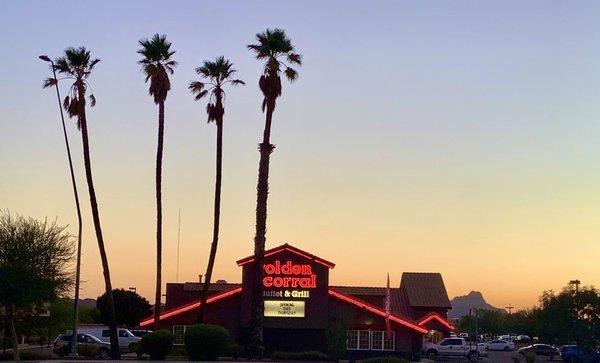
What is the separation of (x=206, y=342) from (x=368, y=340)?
17061 mm

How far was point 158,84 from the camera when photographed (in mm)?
A: 60281

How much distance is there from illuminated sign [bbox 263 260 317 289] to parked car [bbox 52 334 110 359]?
1202 centimetres

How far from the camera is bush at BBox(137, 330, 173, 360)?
53188mm

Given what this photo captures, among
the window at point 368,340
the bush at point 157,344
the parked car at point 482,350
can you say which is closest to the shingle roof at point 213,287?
the window at point 368,340

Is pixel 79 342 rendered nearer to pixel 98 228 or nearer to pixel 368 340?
pixel 98 228

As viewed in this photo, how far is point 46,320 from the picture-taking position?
184ft

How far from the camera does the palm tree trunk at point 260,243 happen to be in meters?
56.4

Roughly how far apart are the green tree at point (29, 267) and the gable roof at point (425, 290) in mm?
34574

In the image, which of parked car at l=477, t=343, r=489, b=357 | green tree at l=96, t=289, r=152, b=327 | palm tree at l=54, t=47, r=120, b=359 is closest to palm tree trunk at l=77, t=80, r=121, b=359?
palm tree at l=54, t=47, r=120, b=359

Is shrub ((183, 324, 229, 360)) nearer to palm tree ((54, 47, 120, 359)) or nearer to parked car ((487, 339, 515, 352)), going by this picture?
palm tree ((54, 47, 120, 359))

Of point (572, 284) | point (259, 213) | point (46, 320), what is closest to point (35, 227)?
point (46, 320)

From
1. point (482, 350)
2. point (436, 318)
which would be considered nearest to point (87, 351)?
point (436, 318)

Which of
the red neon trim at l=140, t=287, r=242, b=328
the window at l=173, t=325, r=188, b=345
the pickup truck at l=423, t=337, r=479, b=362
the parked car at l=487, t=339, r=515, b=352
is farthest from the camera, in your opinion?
the parked car at l=487, t=339, r=515, b=352

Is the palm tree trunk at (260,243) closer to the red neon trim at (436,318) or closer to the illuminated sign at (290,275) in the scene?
the illuminated sign at (290,275)
